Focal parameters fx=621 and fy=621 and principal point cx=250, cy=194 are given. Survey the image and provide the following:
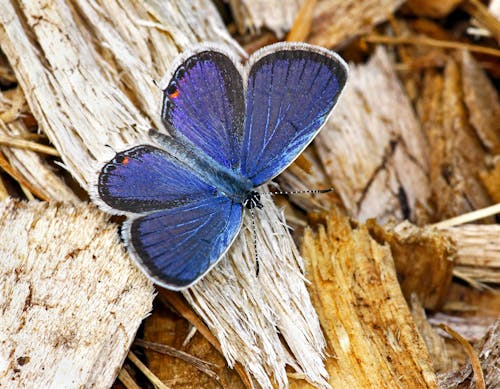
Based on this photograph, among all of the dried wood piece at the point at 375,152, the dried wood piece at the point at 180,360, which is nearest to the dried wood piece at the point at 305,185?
the dried wood piece at the point at 375,152

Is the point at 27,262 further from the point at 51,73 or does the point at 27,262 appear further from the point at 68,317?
the point at 51,73

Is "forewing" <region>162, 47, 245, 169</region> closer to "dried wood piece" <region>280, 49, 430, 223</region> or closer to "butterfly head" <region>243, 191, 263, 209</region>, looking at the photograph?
"butterfly head" <region>243, 191, 263, 209</region>

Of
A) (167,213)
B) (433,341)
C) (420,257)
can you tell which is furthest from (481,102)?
(167,213)

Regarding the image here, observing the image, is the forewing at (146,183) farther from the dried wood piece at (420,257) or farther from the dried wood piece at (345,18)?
the dried wood piece at (345,18)

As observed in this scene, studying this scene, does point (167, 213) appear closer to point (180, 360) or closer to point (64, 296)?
point (64, 296)

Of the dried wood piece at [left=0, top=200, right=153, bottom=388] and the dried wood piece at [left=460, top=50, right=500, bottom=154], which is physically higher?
the dried wood piece at [left=0, top=200, right=153, bottom=388]

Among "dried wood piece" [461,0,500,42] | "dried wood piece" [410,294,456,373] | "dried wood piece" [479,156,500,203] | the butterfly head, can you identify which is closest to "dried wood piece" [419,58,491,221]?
"dried wood piece" [479,156,500,203]
